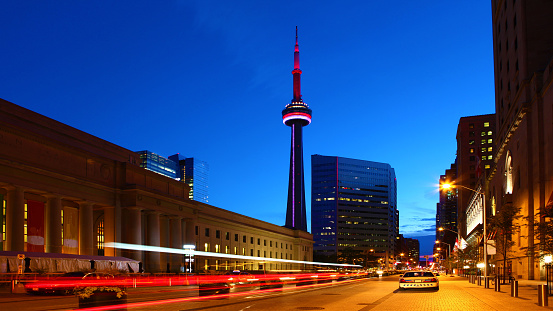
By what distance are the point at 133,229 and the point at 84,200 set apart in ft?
28.5

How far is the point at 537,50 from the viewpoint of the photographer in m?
59.5

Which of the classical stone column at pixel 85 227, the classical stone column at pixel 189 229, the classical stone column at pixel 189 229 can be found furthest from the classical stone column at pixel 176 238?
the classical stone column at pixel 85 227

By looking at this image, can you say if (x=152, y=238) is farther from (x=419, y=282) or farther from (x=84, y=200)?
(x=419, y=282)

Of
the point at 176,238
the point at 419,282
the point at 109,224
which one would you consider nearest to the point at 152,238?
the point at 109,224

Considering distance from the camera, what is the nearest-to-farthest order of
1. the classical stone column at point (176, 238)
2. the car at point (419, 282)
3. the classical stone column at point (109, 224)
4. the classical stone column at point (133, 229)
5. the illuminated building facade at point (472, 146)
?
the car at point (419, 282)
the classical stone column at point (109, 224)
the classical stone column at point (133, 229)
the classical stone column at point (176, 238)
the illuminated building facade at point (472, 146)

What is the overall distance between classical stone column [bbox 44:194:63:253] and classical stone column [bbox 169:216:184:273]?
76.3 feet

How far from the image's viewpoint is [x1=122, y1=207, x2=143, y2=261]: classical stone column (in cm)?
6944

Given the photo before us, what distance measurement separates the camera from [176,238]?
80812mm

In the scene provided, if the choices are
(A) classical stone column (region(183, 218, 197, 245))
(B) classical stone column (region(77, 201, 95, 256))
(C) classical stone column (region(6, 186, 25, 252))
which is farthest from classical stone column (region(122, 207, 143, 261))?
(C) classical stone column (region(6, 186, 25, 252))

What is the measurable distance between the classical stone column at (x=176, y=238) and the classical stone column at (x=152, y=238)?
16.7ft

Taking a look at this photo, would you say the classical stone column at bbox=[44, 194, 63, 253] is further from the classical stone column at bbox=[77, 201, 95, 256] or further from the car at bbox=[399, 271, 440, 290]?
the car at bbox=[399, 271, 440, 290]

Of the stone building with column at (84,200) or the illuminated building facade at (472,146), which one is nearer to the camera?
the stone building with column at (84,200)

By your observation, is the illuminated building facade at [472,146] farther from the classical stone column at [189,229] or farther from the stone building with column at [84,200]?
the classical stone column at [189,229]

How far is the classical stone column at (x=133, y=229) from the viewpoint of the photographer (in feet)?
228
